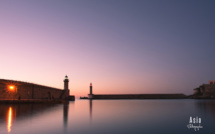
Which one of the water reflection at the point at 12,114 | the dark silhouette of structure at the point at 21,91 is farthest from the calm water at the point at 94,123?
the dark silhouette of structure at the point at 21,91

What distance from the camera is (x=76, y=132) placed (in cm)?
1098

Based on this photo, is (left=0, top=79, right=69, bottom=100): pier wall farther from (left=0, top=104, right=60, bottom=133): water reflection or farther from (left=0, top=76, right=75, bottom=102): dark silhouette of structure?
(left=0, top=104, right=60, bottom=133): water reflection

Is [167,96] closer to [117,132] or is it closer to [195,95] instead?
[195,95]

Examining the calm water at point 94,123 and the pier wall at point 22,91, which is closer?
the calm water at point 94,123

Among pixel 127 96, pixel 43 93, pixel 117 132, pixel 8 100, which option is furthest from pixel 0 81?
pixel 127 96

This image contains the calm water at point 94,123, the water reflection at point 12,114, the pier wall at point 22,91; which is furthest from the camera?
the pier wall at point 22,91

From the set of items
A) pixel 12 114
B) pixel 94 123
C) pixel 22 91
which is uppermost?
pixel 22 91

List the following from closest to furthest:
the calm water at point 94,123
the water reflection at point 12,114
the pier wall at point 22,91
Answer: the calm water at point 94,123 < the water reflection at point 12,114 < the pier wall at point 22,91

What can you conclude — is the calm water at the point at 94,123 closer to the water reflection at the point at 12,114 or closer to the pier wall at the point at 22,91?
the water reflection at the point at 12,114

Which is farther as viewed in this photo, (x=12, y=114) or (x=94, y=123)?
(x=12, y=114)

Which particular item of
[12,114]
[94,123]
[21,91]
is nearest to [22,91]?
[21,91]

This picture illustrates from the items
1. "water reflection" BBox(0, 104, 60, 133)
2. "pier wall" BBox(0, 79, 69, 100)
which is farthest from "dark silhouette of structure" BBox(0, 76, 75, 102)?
"water reflection" BBox(0, 104, 60, 133)

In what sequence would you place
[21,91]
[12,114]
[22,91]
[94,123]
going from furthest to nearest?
[22,91]
[21,91]
[12,114]
[94,123]

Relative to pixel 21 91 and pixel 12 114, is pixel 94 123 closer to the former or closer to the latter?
pixel 12 114
